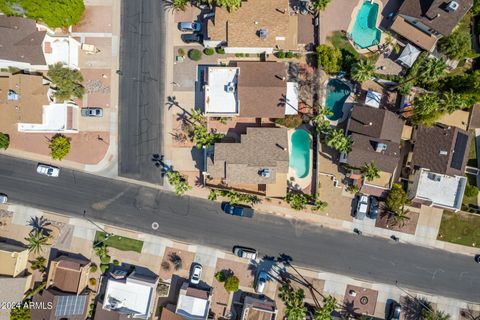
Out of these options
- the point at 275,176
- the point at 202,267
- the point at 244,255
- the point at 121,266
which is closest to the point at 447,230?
the point at 275,176

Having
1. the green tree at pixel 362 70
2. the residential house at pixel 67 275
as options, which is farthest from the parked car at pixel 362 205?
the residential house at pixel 67 275

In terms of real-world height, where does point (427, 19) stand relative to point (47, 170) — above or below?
above

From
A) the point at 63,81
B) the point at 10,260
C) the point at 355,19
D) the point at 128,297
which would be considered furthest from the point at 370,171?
the point at 10,260

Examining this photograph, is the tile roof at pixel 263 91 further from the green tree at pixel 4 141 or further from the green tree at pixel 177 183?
the green tree at pixel 4 141

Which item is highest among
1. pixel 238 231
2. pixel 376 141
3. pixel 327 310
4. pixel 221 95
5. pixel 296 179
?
pixel 221 95

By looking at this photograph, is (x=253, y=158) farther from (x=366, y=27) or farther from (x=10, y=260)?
(x=10, y=260)

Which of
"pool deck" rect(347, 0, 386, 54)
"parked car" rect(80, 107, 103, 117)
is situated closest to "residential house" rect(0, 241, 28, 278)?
"parked car" rect(80, 107, 103, 117)
